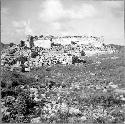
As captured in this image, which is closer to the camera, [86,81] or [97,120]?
[97,120]

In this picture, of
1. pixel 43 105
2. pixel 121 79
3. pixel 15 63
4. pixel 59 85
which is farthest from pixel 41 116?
pixel 15 63

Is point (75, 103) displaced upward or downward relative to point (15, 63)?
downward

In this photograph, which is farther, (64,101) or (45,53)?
(45,53)

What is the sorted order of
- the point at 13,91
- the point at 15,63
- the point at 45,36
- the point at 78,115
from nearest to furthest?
the point at 78,115 < the point at 13,91 < the point at 15,63 < the point at 45,36

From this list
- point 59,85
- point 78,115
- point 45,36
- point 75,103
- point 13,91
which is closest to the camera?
point 78,115

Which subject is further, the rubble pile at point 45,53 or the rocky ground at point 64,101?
the rubble pile at point 45,53

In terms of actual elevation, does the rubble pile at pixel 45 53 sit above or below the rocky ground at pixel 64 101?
above

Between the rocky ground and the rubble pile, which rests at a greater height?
the rubble pile

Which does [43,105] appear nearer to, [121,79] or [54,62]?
[121,79]

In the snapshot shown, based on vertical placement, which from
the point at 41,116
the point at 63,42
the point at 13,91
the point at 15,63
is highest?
the point at 63,42

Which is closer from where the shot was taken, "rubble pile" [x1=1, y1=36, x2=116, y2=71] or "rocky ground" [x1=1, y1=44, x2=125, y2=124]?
"rocky ground" [x1=1, y1=44, x2=125, y2=124]

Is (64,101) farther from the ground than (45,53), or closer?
closer
